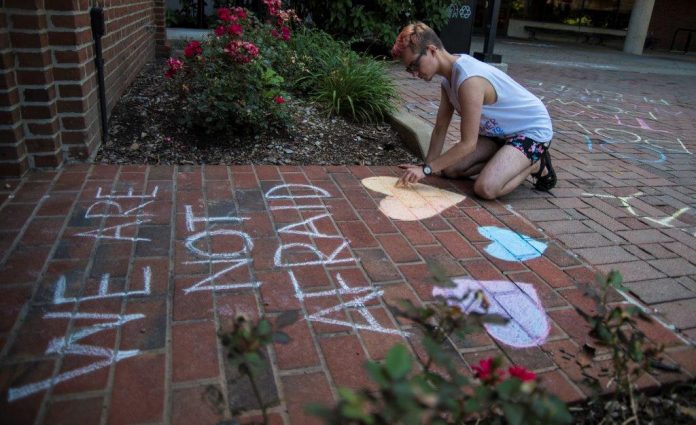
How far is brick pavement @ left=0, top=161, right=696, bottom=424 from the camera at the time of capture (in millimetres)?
1618

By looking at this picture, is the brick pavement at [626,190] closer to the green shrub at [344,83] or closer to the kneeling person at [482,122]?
the kneeling person at [482,122]

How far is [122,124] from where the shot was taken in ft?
12.7

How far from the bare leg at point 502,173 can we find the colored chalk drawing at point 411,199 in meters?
0.16

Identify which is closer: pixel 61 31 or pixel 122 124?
pixel 61 31

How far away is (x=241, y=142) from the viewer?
3791 mm

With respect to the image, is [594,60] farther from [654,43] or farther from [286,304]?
[286,304]

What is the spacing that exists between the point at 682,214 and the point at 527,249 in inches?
54.8

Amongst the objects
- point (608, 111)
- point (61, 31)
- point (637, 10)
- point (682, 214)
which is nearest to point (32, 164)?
point (61, 31)

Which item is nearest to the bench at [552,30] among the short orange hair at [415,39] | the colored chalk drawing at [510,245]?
the short orange hair at [415,39]

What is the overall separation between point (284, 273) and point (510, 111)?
1.92 m

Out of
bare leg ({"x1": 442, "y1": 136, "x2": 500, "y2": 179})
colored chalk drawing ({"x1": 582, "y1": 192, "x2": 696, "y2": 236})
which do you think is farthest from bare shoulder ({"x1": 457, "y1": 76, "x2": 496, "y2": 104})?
colored chalk drawing ({"x1": 582, "y1": 192, "x2": 696, "y2": 236})

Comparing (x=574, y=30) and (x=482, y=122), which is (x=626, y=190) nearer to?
(x=482, y=122)

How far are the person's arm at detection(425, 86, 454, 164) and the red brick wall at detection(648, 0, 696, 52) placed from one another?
20.7 metres

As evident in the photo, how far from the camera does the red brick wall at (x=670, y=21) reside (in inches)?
782
